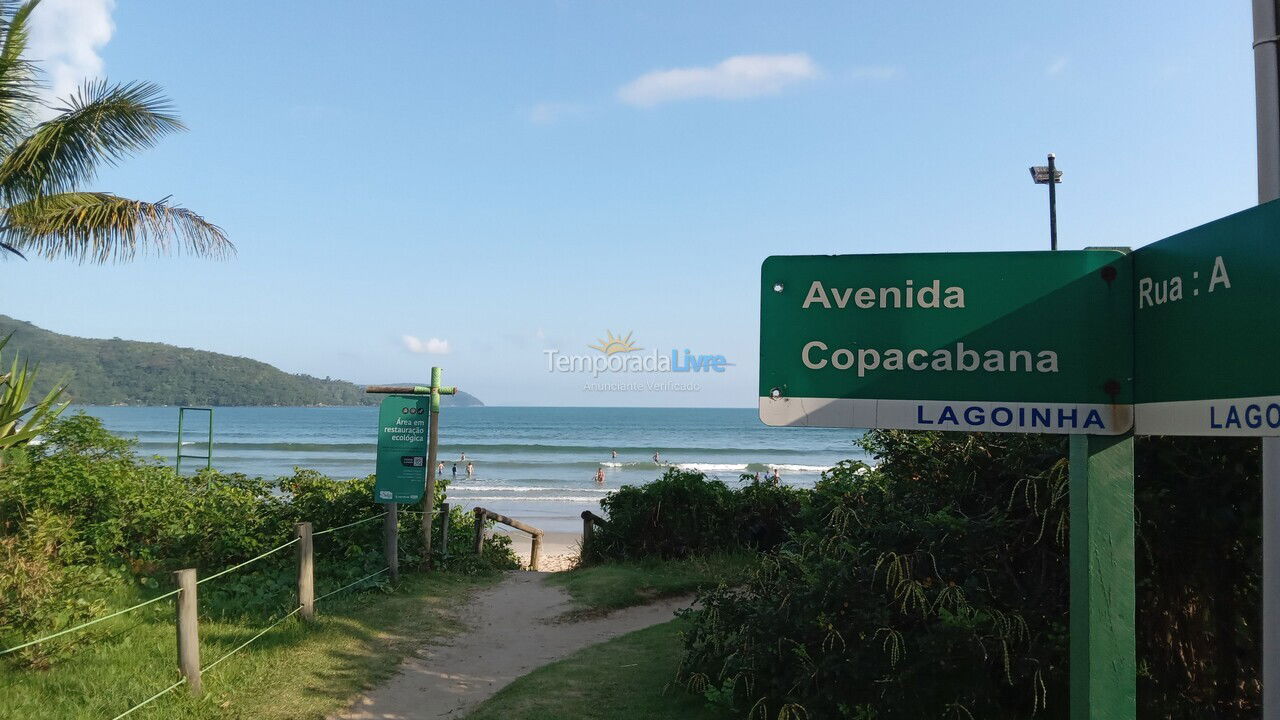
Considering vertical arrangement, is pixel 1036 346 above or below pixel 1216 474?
above

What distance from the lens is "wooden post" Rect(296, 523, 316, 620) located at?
7.78m

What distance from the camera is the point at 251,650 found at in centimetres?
675

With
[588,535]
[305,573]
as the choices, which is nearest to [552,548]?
[588,535]

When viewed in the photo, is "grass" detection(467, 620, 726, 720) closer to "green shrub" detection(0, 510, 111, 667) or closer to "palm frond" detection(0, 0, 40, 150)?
"green shrub" detection(0, 510, 111, 667)

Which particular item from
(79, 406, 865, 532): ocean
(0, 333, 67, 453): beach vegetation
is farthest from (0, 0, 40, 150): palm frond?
(79, 406, 865, 532): ocean

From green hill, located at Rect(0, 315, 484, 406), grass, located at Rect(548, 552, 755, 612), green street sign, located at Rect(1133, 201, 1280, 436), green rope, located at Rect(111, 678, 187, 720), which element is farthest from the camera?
green hill, located at Rect(0, 315, 484, 406)

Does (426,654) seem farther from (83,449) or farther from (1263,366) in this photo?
(1263,366)

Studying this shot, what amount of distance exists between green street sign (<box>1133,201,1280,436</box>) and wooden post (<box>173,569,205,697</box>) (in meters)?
5.80

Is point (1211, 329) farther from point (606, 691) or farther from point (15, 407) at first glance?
point (15, 407)

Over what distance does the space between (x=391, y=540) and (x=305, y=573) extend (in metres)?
2.48

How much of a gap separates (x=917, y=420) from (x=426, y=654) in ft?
21.3

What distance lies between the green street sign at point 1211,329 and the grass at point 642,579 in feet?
26.2

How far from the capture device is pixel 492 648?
26.5 ft

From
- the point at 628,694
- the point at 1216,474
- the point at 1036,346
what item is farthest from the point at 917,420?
the point at 628,694
